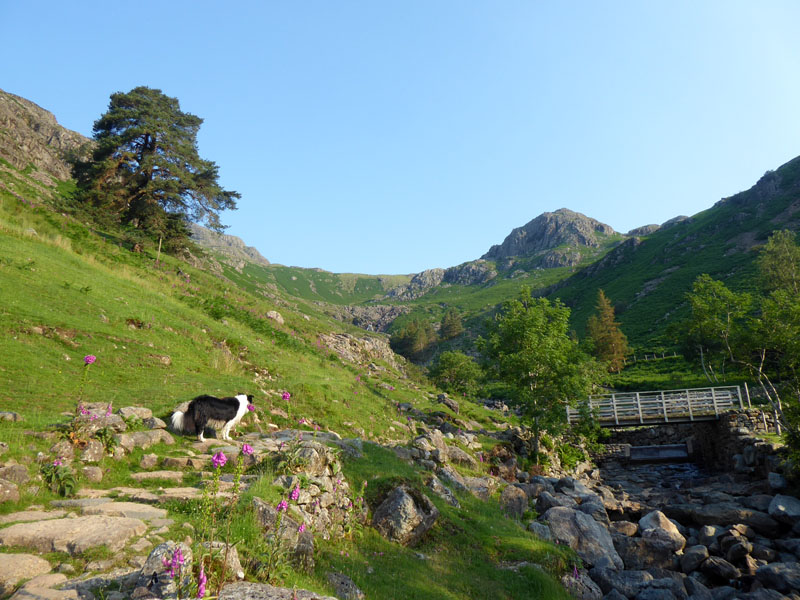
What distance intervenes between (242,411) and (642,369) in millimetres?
78845

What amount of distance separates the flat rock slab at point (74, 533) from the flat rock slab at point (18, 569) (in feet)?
1.13

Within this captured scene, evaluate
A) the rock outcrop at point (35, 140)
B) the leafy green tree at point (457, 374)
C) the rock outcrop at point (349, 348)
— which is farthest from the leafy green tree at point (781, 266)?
the rock outcrop at point (35, 140)

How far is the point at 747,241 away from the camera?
117125 millimetres

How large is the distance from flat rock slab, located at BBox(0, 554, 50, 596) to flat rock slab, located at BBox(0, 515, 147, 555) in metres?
0.34

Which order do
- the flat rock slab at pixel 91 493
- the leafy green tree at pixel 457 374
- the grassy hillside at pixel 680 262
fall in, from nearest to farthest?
the flat rock slab at pixel 91 493 → the leafy green tree at pixel 457 374 → the grassy hillside at pixel 680 262

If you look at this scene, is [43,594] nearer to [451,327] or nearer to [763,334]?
[763,334]

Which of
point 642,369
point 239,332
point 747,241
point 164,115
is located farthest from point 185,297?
point 747,241

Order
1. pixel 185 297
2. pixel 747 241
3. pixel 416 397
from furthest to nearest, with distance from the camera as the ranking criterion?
pixel 747 241, pixel 416 397, pixel 185 297

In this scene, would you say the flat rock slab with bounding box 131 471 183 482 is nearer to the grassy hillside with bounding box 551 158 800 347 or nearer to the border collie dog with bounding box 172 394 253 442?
the border collie dog with bounding box 172 394 253 442

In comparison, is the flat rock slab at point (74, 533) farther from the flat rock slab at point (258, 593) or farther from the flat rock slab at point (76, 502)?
the flat rock slab at point (258, 593)

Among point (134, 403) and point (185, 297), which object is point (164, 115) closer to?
point (185, 297)

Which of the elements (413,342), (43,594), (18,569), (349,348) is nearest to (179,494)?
(18,569)

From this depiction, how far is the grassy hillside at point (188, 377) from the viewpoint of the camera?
28.3 ft

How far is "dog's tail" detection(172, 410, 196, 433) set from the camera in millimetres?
10711
